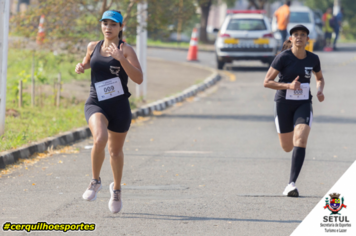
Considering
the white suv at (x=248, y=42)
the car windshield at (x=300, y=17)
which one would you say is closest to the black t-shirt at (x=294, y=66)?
the white suv at (x=248, y=42)

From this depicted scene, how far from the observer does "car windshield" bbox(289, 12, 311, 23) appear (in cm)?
3047

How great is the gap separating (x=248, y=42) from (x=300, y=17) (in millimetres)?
9591

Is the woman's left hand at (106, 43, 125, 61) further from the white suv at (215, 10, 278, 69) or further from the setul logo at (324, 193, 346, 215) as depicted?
the white suv at (215, 10, 278, 69)

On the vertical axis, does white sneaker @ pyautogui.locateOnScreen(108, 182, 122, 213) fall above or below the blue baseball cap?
below

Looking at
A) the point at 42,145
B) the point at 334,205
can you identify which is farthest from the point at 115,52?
the point at 42,145

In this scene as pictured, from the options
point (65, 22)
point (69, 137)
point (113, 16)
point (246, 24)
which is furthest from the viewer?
point (246, 24)

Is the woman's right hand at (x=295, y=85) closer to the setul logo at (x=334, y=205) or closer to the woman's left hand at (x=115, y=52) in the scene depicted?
the setul logo at (x=334, y=205)

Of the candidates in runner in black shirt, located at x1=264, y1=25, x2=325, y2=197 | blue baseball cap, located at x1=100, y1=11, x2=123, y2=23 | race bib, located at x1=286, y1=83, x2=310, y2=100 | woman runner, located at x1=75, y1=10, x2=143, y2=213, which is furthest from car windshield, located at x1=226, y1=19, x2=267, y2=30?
blue baseball cap, located at x1=100, y1=11, x2=123, y2=23

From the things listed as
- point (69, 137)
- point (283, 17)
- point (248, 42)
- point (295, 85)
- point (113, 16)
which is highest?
point (113, 16)

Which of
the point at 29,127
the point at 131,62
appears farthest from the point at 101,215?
the point at 29,127

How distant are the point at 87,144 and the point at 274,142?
10.2 feet

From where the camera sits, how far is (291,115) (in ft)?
22.7

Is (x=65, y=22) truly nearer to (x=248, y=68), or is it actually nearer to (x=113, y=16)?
(x=113, y=16)

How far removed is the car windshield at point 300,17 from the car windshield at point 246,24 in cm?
783
